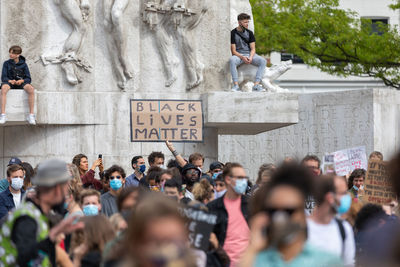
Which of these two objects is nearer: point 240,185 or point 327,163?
point 240,185

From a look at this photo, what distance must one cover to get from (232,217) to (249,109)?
796cm

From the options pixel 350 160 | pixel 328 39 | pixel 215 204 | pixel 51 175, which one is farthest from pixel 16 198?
pixel 328 39

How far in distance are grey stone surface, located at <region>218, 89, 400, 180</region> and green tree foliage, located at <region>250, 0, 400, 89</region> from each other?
715 cm

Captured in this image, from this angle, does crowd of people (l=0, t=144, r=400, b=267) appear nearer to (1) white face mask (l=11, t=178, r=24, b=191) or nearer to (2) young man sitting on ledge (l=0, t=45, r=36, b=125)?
(1) white face mask (l=11, t=178, r=24, b=191)

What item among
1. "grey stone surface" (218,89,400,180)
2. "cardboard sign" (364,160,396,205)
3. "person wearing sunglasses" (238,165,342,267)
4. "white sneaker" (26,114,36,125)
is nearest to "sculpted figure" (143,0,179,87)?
"white sneaker" (26,114,36,125)

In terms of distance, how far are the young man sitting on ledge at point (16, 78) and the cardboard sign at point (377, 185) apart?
7021mm

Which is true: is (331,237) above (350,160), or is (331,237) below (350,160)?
below

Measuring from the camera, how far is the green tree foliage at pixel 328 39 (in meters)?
31.0

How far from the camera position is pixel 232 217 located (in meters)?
9.65

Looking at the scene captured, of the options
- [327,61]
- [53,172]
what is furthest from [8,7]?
[327,61]

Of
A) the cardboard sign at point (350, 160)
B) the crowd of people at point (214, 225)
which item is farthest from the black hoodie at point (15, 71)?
the cardboard sign at point (350, 160)

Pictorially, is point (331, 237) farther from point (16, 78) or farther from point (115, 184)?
point (16, 78)

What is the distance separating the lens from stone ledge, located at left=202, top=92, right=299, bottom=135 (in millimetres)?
17375

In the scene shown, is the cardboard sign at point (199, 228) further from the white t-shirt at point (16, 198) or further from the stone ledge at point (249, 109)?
the stone ledge at point (249, 109)
